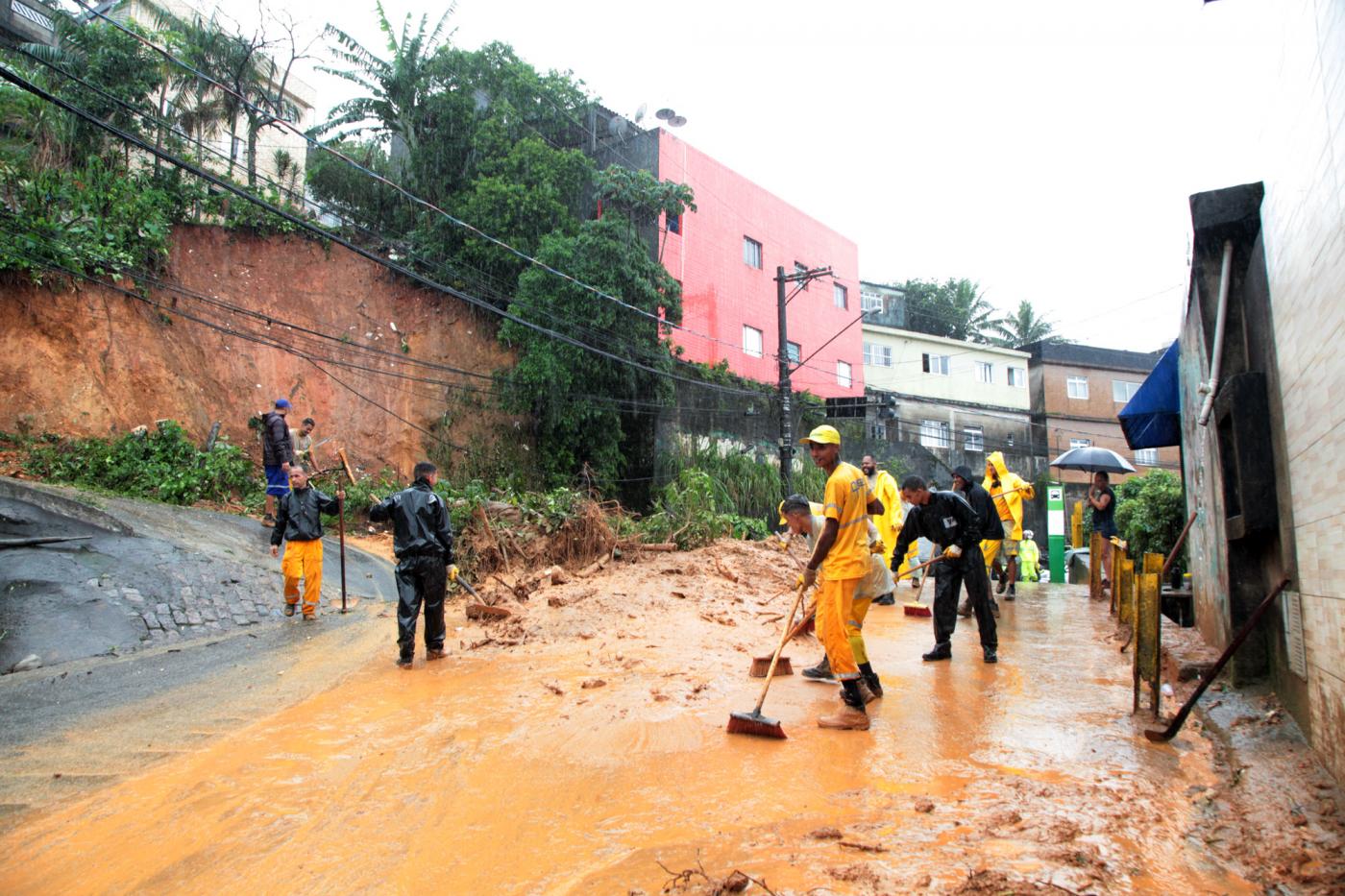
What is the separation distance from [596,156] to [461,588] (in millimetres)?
19700

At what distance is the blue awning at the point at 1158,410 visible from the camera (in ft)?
32.9

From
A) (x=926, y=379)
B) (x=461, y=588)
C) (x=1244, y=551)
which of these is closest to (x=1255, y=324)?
(x=1244, y=551)

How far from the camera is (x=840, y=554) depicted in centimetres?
544

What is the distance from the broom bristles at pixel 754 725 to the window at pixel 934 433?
31.2 m

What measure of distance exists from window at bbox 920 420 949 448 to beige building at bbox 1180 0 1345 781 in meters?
28.3

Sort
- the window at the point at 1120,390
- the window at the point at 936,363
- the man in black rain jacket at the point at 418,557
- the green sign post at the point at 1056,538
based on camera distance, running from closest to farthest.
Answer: the man in black rain jacket at the point at 418,557 < the green sign post at the point at 1056,538 < the window at the point at 936,363 < the window at the point at 1120,390

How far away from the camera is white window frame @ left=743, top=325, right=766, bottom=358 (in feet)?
95.0

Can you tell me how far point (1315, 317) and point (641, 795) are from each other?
388cm

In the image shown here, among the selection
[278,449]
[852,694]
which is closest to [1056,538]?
[852,694]

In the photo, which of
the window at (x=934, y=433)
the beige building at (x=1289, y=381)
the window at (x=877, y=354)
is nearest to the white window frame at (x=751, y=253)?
the window at (x=877, y=354)

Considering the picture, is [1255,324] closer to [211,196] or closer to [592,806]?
[592,806]

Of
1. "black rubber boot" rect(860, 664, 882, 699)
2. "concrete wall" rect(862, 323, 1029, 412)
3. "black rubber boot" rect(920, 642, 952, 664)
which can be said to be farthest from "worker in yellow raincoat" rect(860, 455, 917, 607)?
"concrete wall" rect(862, 323, 1029, 412)

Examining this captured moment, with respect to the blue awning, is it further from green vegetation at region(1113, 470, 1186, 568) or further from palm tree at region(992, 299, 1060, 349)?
palm tree at region(992, 299, 1060, 349)

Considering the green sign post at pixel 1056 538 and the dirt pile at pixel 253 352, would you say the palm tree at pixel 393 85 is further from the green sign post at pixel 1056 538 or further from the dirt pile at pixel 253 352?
the green sign post at pixel 1056 538
